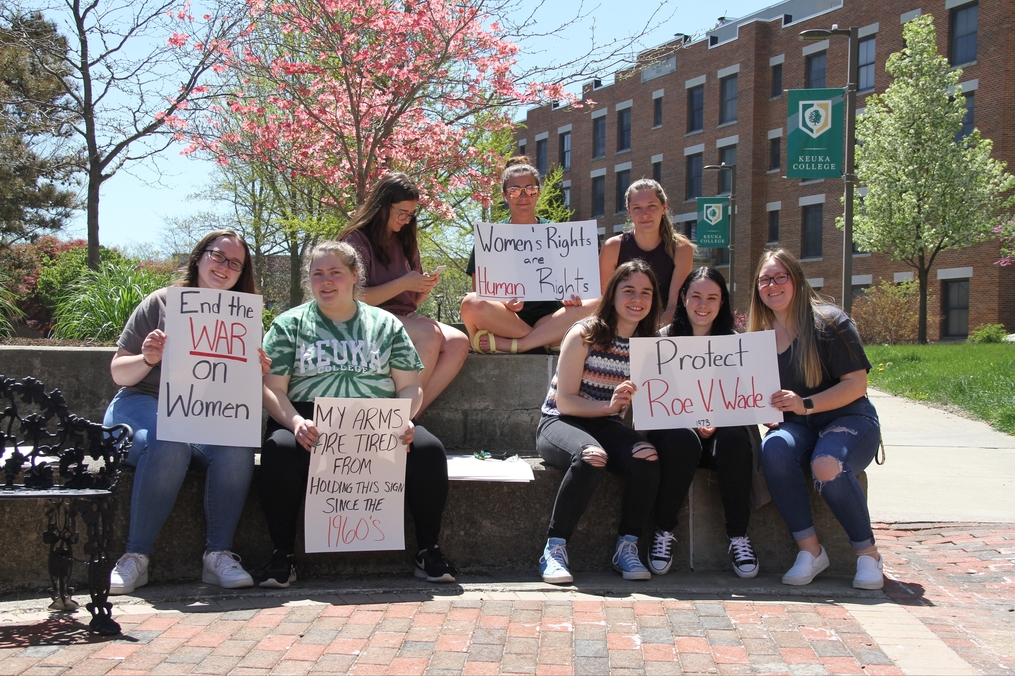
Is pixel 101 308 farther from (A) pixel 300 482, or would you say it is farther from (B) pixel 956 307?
(B) pixel 956 307

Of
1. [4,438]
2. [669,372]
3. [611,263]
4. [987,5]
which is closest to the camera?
[4,438]

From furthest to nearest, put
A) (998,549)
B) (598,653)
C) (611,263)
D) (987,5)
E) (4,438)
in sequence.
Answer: (987,5) → (611,263) → (998,549) → (4,438) → (598,653)

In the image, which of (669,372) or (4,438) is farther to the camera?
(669,372)

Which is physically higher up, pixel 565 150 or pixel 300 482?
pixel 565 150

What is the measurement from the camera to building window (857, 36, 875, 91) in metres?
33.1

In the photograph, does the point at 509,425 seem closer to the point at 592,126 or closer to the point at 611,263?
the point at 611,263

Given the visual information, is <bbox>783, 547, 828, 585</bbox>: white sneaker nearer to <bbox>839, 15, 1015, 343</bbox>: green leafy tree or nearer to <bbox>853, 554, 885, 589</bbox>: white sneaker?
<bbox>853, 554, 885, 589</bbox>: white sneaker

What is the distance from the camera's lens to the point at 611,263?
557 centimetres

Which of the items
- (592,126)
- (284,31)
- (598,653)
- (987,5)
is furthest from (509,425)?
(592,126)

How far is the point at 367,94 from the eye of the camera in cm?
959

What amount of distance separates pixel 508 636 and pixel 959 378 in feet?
37.9

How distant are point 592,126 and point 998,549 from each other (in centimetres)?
4333

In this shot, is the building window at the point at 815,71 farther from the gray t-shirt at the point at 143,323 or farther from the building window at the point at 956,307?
the gray t-shirt at the point at 143,323

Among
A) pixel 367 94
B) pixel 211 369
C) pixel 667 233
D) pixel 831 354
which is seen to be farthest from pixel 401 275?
pixel 367 94
